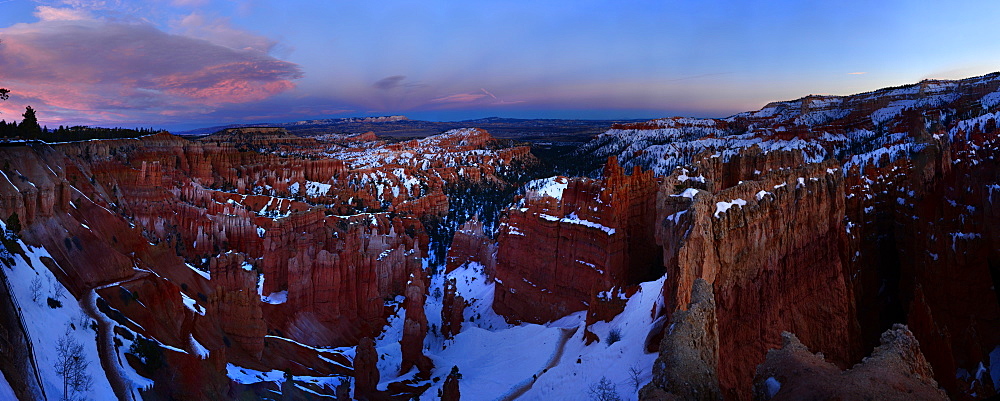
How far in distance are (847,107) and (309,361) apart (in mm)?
95597

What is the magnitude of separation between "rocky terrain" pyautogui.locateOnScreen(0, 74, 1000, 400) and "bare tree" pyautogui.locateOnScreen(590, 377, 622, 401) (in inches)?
3.3

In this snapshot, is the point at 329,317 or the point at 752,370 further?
the point at 329,317

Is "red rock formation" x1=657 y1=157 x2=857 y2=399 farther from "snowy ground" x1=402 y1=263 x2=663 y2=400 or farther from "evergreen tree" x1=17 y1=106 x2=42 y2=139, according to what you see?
→ "evergreen tree" x1=17 y1=106 x2=42 y2=139

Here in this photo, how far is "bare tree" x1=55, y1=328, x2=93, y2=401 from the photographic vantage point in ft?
26.1

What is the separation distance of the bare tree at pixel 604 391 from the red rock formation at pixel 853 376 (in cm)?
435

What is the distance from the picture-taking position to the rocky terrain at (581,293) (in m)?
9.48

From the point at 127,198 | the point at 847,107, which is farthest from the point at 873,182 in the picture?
the point at 847,107

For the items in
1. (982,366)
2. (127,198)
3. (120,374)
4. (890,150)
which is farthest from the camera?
(127,198)

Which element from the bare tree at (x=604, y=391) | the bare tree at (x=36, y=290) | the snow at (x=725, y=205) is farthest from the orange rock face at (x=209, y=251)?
the snow at (x=725, y=205)

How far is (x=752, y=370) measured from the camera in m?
11.0

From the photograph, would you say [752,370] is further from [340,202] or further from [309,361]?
[340,202]

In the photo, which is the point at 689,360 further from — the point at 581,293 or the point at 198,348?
the point at 581,293

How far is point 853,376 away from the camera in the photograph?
212 inches

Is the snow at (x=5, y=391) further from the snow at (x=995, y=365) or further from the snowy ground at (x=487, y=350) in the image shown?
the snow at (x=995, y=365)
